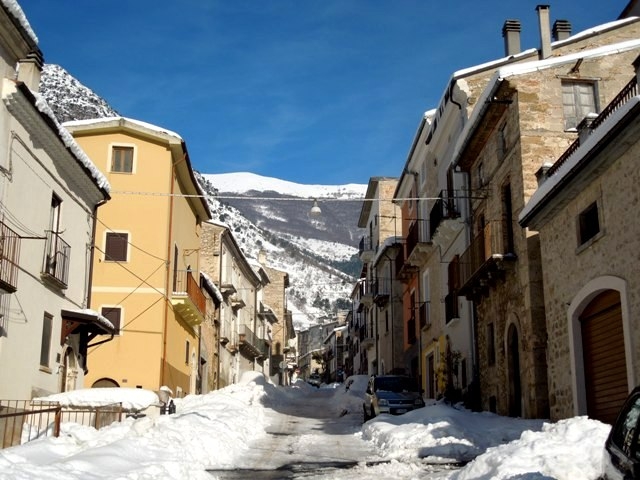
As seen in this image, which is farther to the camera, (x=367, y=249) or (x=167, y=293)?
(x=367, y=249)

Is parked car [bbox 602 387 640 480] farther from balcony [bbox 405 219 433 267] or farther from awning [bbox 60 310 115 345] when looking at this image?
balcony [bbox 405 219 433 267]

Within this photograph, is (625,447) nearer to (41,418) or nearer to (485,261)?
(41,418)

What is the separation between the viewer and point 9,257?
15664 mm

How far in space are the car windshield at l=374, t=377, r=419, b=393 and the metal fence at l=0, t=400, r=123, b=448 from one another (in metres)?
10.6

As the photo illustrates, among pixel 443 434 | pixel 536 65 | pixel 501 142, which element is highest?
pixel 536 65

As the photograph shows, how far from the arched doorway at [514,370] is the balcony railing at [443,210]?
6.08 m

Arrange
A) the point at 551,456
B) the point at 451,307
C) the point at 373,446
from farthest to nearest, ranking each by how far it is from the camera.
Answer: the point at 451,307 → the point at 373,446 → the point at 551,456

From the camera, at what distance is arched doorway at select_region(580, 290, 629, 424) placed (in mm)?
14609

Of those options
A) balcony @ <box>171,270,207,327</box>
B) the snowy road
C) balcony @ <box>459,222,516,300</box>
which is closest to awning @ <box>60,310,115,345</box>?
the snowy road

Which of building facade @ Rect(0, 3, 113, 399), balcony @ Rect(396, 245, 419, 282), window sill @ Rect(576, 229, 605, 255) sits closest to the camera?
window sill @ Rect(576, 229, 605, 255)

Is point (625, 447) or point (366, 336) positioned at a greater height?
point (366, 336)

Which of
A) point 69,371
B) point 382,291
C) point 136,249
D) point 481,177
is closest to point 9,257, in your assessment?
point 69,371

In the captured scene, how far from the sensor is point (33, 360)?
57.1 feet

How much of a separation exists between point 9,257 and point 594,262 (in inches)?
453
